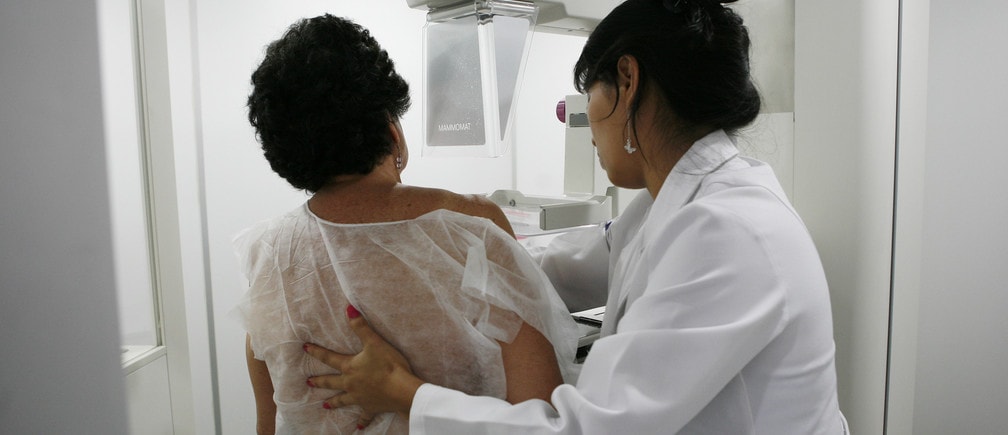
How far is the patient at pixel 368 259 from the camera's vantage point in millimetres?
974

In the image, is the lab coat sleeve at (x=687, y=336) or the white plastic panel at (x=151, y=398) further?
the white plastic panel at (x=151, y=398)

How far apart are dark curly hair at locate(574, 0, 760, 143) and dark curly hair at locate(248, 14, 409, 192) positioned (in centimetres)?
34

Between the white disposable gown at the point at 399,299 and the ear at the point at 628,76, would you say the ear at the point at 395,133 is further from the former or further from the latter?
the ear at the point at 628,76

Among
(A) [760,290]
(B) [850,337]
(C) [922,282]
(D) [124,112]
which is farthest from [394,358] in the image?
(C) [922,282]

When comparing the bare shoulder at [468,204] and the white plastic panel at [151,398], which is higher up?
the bare shoulder at [468,204]

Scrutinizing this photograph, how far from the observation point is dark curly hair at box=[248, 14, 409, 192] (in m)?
0.96

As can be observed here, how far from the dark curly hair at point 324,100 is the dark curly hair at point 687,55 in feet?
1.12

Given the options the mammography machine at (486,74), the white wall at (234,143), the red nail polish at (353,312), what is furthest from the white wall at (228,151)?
the red nail polish at (353,312)

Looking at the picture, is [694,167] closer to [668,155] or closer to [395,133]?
[668,155]

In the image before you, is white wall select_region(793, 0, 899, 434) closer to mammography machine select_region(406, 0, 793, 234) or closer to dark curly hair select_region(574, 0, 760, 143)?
mammography machine select_region(406, 0, 793, 234)

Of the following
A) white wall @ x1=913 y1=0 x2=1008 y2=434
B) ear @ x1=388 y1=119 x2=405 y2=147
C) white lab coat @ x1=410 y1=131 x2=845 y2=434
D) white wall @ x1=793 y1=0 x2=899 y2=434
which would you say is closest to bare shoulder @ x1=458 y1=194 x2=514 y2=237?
ear @ x1=388 y1=119 x2=405 y2=147

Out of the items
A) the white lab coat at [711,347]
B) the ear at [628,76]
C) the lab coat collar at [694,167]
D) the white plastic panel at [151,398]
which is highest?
the ear at [628,76]

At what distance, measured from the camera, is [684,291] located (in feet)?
2.61

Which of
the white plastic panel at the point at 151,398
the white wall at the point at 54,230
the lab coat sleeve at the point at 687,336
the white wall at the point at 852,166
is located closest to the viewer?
the white wall at the point at 54,230
